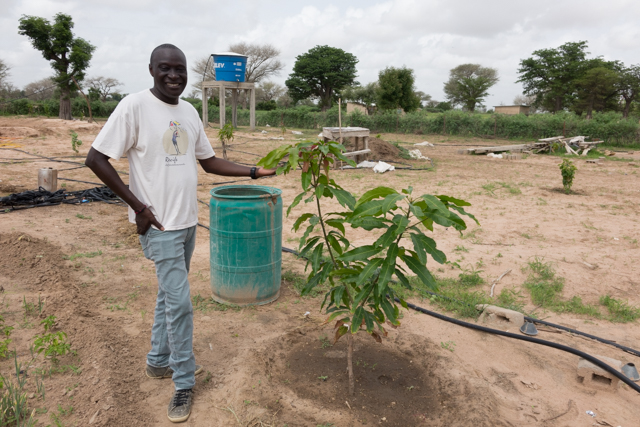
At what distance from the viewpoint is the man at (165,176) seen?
2035mm

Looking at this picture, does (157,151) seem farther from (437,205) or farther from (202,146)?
(437,205)

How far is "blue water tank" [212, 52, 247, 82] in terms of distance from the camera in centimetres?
2062

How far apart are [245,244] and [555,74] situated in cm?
4289

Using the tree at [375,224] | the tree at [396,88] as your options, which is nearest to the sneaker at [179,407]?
the tree at [375,224]

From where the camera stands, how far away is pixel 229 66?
20.7 m

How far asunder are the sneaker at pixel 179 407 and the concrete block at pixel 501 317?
7.62ft

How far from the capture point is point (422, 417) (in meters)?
2.36

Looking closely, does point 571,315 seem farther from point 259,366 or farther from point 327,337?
point 259,366

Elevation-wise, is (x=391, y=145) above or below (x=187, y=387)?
above

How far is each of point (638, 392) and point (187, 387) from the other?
8.41ft

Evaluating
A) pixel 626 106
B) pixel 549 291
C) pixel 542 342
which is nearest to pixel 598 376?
pixel 542 342

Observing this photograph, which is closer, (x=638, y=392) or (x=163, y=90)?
(x=163, y=90)

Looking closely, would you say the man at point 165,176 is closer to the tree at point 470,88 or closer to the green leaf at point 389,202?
the green leaf at point 389,202

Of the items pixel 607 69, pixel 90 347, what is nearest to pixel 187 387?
pixel 90 347
